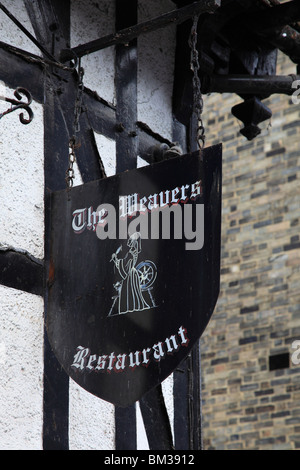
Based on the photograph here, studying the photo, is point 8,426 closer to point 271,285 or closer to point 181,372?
point 181,372

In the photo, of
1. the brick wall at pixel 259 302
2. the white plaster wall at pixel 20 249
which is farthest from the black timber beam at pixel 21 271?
the brick wall at pixel 259 302

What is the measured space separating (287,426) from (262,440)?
1.01 feet

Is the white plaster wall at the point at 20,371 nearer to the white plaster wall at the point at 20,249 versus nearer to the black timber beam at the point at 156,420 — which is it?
the white plaster wall at the point at 20,249

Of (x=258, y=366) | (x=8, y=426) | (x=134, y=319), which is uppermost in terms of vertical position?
(x=258, y=366)

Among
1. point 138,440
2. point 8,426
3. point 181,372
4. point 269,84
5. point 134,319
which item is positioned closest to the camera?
point 134,319

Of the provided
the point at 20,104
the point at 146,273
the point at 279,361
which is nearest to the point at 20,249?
the point at 20,104

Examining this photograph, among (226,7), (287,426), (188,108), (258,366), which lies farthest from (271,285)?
(226,7)

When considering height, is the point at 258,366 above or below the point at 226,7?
below

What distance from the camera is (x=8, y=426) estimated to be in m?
4.61

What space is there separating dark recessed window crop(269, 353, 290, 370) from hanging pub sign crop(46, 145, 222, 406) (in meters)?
5.31

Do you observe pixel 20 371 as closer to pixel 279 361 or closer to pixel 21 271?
pixel 21 271

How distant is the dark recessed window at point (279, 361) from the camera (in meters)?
9.61

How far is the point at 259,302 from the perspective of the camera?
9.97 metres

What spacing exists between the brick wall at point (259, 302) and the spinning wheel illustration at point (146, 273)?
17.9 feet
